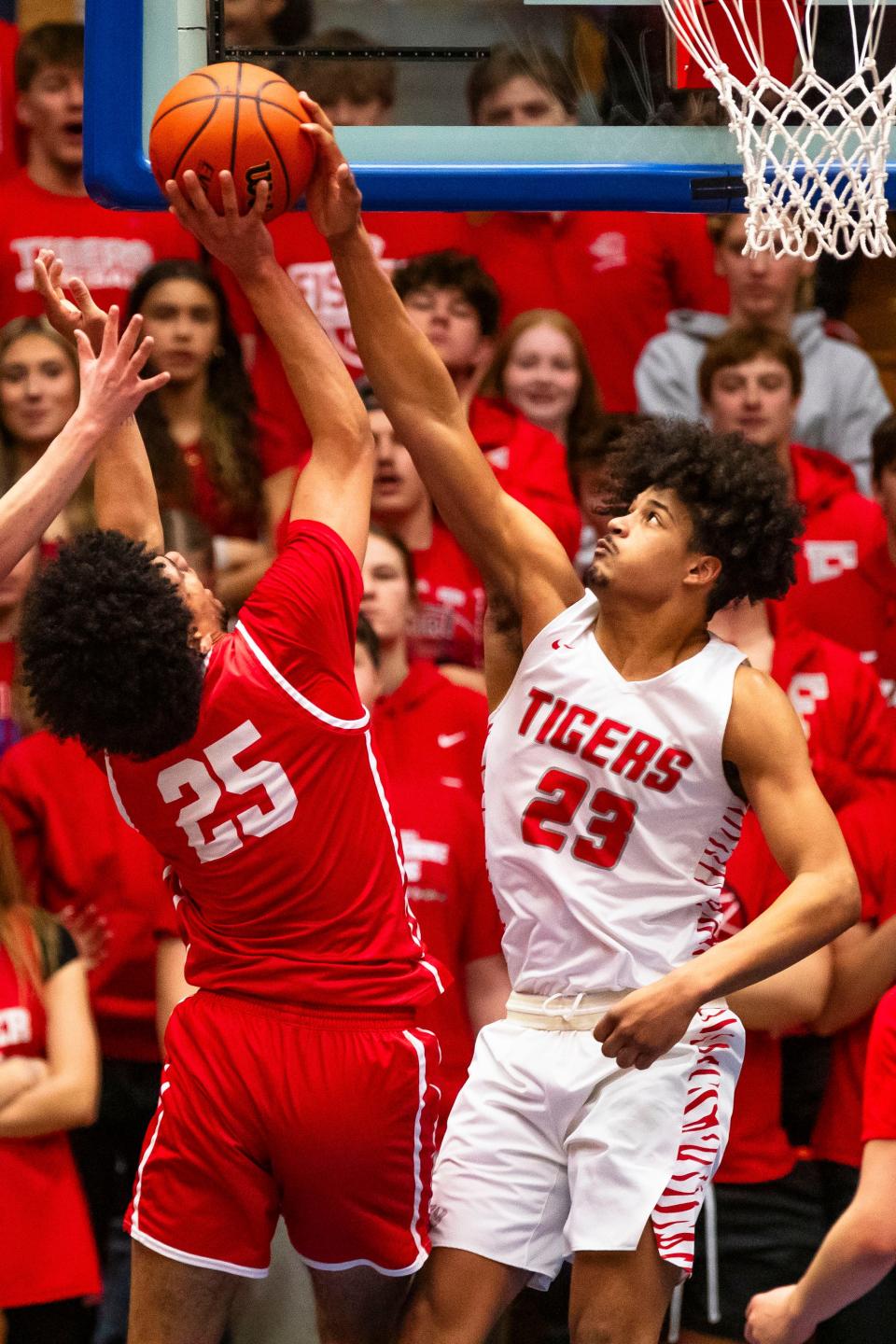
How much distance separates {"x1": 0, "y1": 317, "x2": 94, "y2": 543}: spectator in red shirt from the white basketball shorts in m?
3.07

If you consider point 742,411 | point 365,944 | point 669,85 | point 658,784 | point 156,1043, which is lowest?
point 156,1043

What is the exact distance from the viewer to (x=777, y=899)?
3.76 metres

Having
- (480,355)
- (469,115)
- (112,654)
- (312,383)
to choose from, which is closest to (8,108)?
(480,355)

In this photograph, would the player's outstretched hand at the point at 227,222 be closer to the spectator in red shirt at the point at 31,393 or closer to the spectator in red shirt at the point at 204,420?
the spectator in red shirt at the point at 204,420

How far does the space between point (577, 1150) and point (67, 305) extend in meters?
2.07

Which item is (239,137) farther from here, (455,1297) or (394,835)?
(455,1297)

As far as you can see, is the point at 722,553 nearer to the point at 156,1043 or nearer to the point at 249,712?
the point at 249,712

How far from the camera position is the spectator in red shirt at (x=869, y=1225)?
425 centimetres

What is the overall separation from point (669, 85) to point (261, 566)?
2073mm

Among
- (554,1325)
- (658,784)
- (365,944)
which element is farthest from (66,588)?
(554,1325)

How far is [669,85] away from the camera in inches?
177

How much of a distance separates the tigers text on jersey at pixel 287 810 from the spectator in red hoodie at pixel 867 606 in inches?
106

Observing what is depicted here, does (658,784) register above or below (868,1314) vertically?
above

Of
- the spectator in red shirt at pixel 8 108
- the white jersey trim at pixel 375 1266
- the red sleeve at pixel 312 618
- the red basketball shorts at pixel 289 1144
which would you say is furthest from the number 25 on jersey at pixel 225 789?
the spectator in red shirt at pixel 8 108
